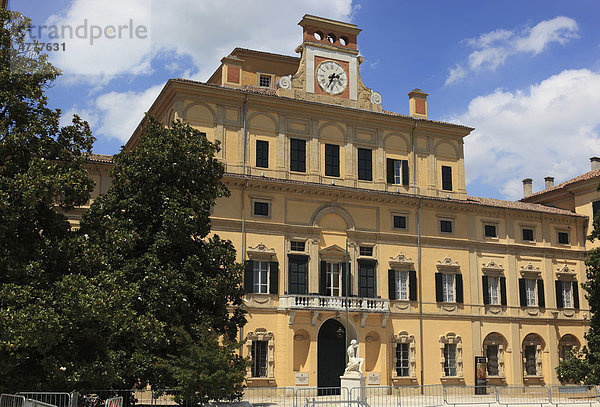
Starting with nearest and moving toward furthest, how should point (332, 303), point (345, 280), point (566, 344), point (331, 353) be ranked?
point (332, 303), point (331, 353), point (345, 280), point (566, 344)

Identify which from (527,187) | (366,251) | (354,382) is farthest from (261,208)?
(527,187)

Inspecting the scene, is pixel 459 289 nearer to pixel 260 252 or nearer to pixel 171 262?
pixel 260 252

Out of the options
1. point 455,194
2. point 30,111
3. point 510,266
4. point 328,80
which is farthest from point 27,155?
point 510,266

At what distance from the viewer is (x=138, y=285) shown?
75.2 ft

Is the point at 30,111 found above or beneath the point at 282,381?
above

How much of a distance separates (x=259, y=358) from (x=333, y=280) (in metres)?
5.90

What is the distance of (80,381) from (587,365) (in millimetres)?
26854

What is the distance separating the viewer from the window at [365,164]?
38.7 m

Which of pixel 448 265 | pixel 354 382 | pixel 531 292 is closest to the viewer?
pixel 354 382

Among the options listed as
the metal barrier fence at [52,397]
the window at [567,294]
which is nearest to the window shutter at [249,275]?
the metal barrier fence at [52,397]

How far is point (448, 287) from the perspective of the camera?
3956cm

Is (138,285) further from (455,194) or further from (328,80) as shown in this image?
(455,194)

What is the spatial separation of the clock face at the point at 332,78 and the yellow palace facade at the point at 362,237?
0.23 ft

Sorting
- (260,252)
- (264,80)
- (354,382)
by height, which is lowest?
(354,382)
